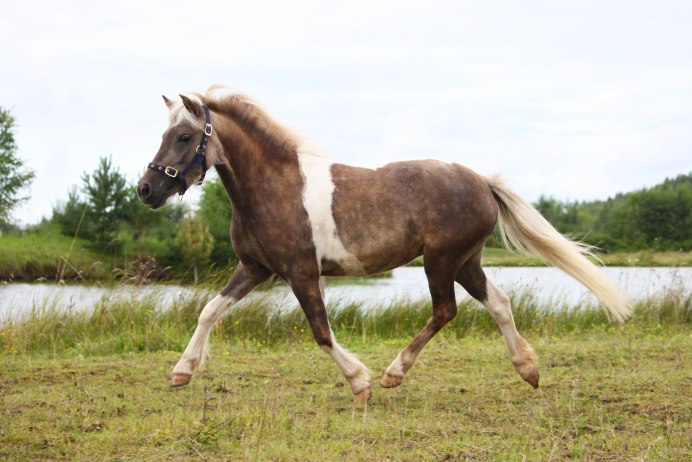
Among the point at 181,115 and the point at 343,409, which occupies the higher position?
the point at 181,115

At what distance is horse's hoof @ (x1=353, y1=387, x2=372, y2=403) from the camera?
497 cm

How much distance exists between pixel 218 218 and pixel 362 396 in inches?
1224

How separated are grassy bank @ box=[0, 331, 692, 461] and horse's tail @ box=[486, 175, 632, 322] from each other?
705 millimetres

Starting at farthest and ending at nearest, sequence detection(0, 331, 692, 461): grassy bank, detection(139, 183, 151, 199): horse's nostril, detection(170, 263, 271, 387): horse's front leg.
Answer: detection(170, 263, 271, 387): horse's front leg → detection(139, 183, 151, 199): horse's nostril → detection(0, 331, 692, 461): grassy bank

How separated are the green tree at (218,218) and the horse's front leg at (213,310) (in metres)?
26.5

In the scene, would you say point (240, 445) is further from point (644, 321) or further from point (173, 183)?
point (644, 321)

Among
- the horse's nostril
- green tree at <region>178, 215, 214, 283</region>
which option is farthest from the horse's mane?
green tree at <region>178, 215, 214, 283</region>

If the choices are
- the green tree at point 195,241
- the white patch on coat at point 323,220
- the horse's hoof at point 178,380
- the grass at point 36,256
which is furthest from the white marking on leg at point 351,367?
the green tree at point 195,241

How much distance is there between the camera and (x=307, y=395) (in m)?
5.34

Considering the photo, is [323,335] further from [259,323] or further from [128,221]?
[128,221]

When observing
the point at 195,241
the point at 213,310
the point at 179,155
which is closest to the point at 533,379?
the point at 213,310

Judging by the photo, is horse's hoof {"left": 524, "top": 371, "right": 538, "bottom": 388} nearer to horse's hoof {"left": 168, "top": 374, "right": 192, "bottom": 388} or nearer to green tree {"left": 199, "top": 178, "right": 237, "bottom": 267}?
horse's hoof {"left": 168, "top": 374, "right": 192, "bottom": 388}

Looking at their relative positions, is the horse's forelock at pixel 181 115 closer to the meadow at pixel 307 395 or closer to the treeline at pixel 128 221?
the meadow at pixel 307 395

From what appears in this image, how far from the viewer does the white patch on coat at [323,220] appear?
4918 millimetres
